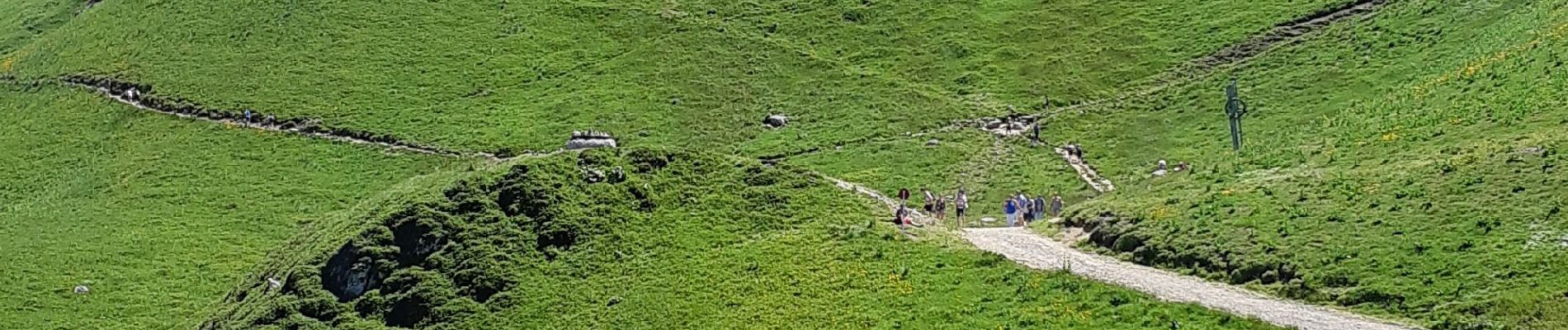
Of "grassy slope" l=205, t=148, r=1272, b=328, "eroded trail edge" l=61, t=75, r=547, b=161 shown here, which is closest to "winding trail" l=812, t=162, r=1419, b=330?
"grassy slope" l=205, t=148, r=1272, b=328

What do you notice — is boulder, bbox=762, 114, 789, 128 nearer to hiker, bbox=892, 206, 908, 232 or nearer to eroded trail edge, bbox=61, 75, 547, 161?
eroded trail edge, bbox=61, 75, 547, 161

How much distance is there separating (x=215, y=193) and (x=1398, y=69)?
6637 centimetres

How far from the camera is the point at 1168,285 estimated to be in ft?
151

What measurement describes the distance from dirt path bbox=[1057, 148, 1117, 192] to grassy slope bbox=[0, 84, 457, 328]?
3691 centimetres

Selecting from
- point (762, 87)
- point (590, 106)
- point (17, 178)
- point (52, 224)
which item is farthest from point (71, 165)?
point (762, 87)

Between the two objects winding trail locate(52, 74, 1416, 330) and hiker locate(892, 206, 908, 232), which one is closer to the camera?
winding trail locate(52, 74, 1416, 330)

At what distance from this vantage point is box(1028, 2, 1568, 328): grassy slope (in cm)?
4250

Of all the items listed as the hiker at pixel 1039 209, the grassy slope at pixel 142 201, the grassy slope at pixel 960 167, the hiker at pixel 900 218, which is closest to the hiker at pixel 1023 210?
the hiker at pixel 1039 209

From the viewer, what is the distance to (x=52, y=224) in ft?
308

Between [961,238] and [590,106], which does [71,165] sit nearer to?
[590,106]

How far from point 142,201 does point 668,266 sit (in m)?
52.6

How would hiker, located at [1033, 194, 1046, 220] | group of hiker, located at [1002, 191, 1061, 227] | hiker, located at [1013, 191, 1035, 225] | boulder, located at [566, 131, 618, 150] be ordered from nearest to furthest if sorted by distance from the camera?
group of hiker, located at [1002, 191, 1061, 227] → hiker, located at [1013, 191, 1035, 225] → hiker, located at [1033, 194, 1046, 220] → boulder, located at [566, 131, 618, 150]

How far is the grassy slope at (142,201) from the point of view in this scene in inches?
3184

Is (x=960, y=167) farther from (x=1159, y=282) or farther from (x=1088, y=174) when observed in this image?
(x=1159, y=282)
